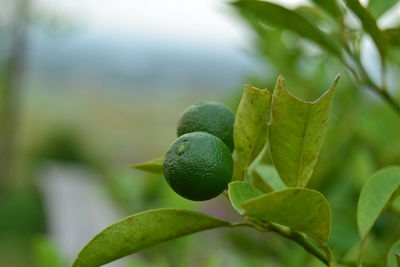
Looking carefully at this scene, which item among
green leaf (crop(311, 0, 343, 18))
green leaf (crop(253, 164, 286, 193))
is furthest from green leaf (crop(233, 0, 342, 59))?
green leaf (crop(253, 164, 286, 193))

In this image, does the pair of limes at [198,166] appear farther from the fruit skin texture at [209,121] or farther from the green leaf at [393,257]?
the green leaf at [393,257]

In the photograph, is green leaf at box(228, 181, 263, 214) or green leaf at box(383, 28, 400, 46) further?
green leaf at box(383, 28, 400, 46)

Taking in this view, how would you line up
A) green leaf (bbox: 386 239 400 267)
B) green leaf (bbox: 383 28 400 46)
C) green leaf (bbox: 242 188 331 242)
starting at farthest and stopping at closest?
green leaf (bbox: 383 28 400 46) → green leaf (bbox: 386 239 400 267) → green leaf (bbox: 242 188 331 242)

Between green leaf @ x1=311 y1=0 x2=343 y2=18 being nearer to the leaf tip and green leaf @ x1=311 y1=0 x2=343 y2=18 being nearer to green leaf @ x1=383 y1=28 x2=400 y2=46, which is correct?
green leaf @ x1=383 y1=28 x2=400 y2=46

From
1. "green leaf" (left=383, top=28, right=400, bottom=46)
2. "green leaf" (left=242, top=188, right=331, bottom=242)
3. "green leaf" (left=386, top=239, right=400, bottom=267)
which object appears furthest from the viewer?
"green leaf" (left=383, top=28, right=400, bottom=46)

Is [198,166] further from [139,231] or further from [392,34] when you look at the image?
[392,34]

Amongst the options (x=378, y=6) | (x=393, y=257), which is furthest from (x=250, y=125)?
(x=378, y=6)

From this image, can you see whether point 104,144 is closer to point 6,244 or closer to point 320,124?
point 6,244
